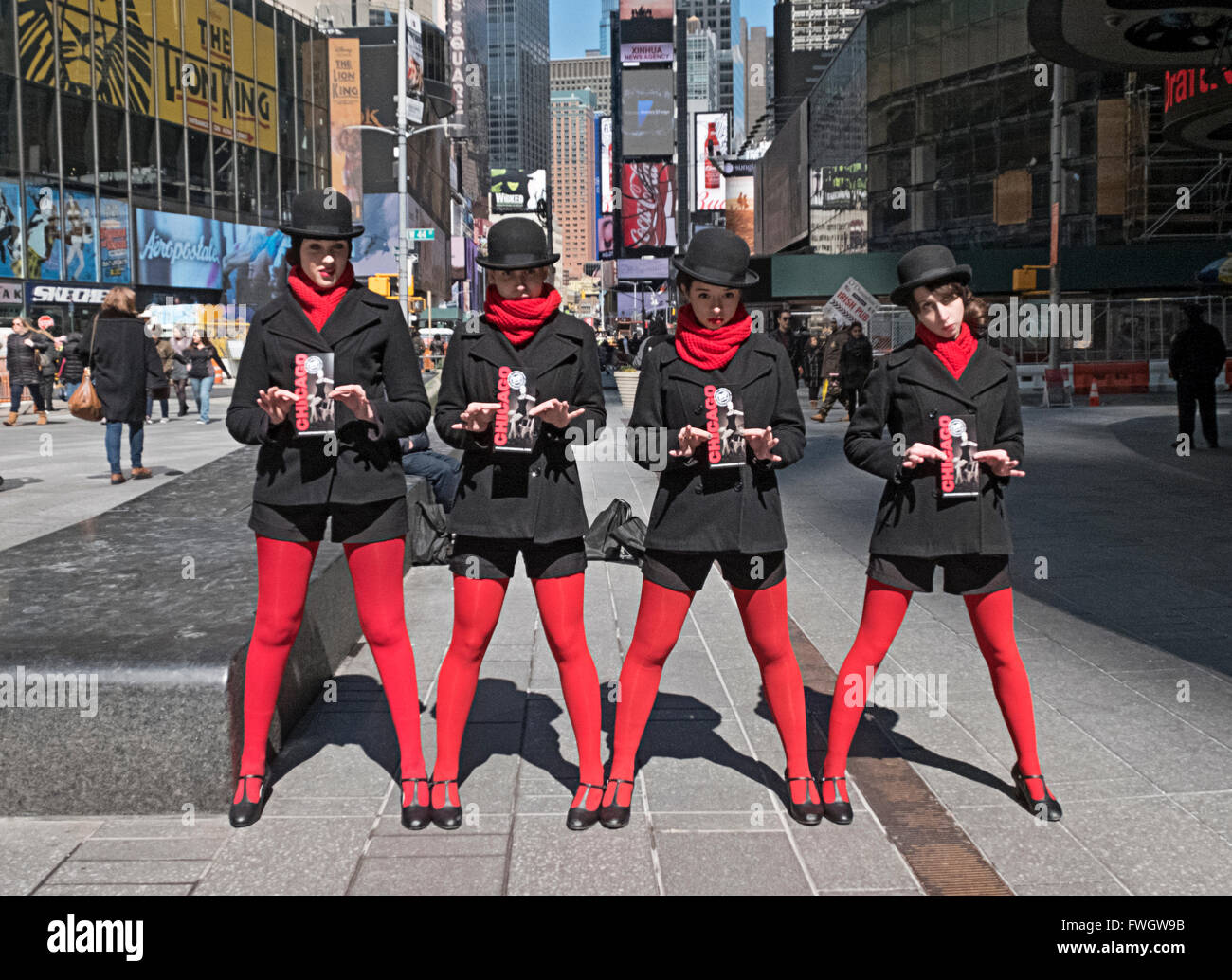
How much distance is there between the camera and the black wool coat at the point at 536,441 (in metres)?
3.89

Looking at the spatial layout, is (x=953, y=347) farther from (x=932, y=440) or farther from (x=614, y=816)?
(x=614, y=816)

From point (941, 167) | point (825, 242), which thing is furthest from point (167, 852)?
point (825, 242)

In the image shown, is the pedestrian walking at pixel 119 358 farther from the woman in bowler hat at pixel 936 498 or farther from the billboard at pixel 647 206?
the billboard at pixel 647 206

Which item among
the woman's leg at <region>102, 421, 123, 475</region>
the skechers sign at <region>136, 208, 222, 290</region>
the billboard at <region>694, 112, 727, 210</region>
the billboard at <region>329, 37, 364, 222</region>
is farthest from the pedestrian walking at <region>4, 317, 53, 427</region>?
the billboard at <region>694, 112, 727, 210</region>

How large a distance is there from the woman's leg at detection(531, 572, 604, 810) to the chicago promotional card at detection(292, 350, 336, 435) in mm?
827

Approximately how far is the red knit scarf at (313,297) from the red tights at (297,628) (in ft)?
2.40

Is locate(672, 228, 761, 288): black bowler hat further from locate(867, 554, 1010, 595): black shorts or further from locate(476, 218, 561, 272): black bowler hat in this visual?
locate(867, 554, 1010, 595): black shorts

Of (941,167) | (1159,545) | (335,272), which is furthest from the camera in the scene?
(941,167)

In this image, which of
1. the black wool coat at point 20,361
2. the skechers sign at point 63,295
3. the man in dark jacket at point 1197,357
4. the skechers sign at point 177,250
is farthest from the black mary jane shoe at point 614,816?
the skechers sign at point 177,250

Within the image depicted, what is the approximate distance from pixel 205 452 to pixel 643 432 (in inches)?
547

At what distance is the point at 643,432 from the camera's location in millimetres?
3920

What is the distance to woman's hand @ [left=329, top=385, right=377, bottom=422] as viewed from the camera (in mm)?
3720
